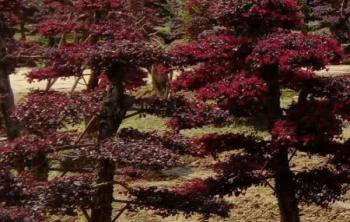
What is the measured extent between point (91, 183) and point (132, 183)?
17.3 ft

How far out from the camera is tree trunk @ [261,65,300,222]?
21.7 feet

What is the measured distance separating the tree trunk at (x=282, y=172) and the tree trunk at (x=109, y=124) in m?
1.68

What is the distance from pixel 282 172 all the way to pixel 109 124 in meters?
2.21

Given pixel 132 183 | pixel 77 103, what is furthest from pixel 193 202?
pixel 132 183

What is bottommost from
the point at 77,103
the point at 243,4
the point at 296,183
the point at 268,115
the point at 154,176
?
the point at 154,176

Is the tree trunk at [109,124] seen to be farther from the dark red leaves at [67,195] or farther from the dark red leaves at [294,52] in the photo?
the dark red leaves at [294,52]

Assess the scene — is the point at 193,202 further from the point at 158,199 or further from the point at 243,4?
the point at 243,4

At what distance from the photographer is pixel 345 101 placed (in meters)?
6.05

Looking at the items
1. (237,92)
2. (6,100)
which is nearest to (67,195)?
(237,92)

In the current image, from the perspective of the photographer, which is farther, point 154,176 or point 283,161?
point 154,176

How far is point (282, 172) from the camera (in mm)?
6852

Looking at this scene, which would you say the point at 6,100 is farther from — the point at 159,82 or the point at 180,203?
the point at 159,82

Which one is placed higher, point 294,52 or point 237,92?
point 294,52

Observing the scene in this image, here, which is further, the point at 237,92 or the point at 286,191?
the point at 286,191
